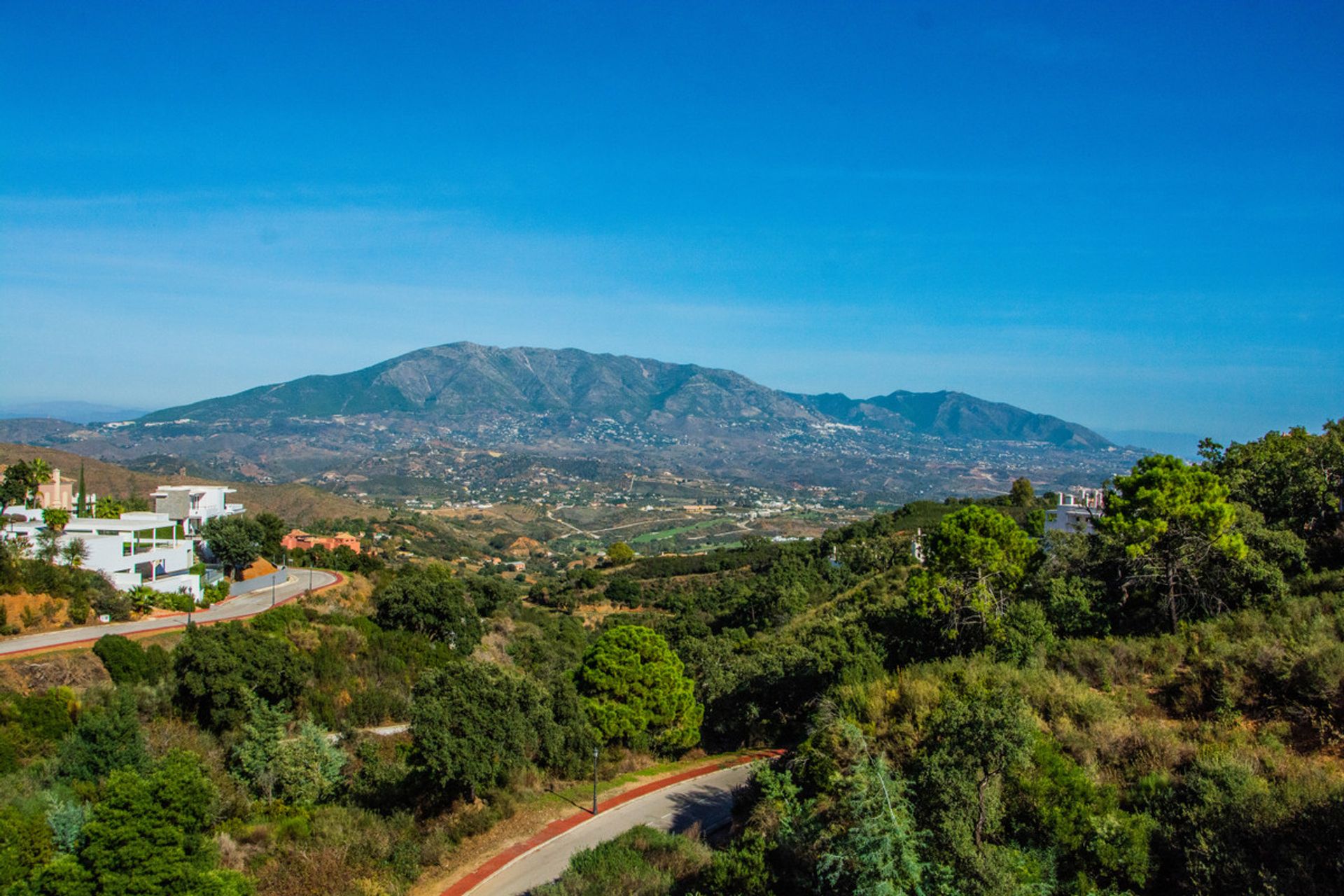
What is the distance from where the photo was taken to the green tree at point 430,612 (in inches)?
1097

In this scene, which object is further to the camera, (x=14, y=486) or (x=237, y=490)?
(x=237, y=490)

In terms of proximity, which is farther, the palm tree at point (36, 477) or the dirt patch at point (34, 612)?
the palm tree at point (36, 477)

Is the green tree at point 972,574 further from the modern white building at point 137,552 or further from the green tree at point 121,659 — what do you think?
the modern white building at point 137,552

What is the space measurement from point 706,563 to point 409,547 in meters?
20.1

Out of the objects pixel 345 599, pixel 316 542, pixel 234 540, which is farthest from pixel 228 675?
pixel 316 542

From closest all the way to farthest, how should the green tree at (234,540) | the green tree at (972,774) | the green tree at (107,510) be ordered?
the green tree at (972,774) → the green tree at (234,540) → the green tree at (107,510)

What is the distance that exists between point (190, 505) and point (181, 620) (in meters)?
11.5

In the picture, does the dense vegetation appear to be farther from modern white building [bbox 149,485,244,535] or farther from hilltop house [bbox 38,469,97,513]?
hilltop house [bbox 38,469,97,513]

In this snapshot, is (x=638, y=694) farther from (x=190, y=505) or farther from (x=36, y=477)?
(x=190, y=505)

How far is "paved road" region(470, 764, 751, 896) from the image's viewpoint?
12.1m

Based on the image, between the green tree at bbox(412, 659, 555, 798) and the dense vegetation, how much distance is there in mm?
57

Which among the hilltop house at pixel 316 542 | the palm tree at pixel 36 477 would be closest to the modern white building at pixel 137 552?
the palm tree at pixel 36 477

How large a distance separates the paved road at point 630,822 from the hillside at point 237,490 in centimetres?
5591

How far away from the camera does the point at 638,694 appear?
20.3 meters
